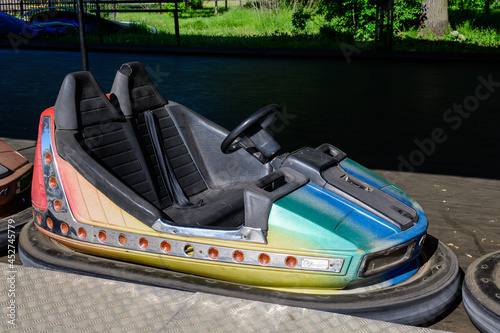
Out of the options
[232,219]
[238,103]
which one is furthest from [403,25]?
[232,219]

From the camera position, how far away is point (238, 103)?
23.3 ft

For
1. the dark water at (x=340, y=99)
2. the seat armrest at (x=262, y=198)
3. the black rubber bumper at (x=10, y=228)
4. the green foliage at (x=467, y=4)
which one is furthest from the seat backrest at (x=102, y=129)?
the green foliage at (x=467, y=4)

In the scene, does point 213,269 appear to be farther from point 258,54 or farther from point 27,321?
point 258,54

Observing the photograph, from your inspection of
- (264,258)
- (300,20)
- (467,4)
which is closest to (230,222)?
(264,258)

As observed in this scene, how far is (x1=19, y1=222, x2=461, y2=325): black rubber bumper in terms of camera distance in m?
2.20

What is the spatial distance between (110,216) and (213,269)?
0.53 metres

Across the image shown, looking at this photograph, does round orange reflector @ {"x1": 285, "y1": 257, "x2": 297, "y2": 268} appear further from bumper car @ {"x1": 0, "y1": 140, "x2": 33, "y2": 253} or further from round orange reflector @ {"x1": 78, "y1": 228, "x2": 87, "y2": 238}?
bumper car @ {"x1": 0, "y1": 140, "x2": 33, "y2": 253}

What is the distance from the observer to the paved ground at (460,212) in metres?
3.09

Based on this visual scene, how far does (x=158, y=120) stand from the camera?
3.17 m

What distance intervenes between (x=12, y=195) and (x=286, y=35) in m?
10.3

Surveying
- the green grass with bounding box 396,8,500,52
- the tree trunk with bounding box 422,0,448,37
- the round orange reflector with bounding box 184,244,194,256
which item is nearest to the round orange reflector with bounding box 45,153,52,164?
the round orange reflector with bounding box 184,244,194,256

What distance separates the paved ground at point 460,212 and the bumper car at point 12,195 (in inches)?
62.0

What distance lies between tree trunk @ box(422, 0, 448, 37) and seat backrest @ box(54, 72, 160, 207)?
35.5ft

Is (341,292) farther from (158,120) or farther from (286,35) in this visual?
(286,35)
